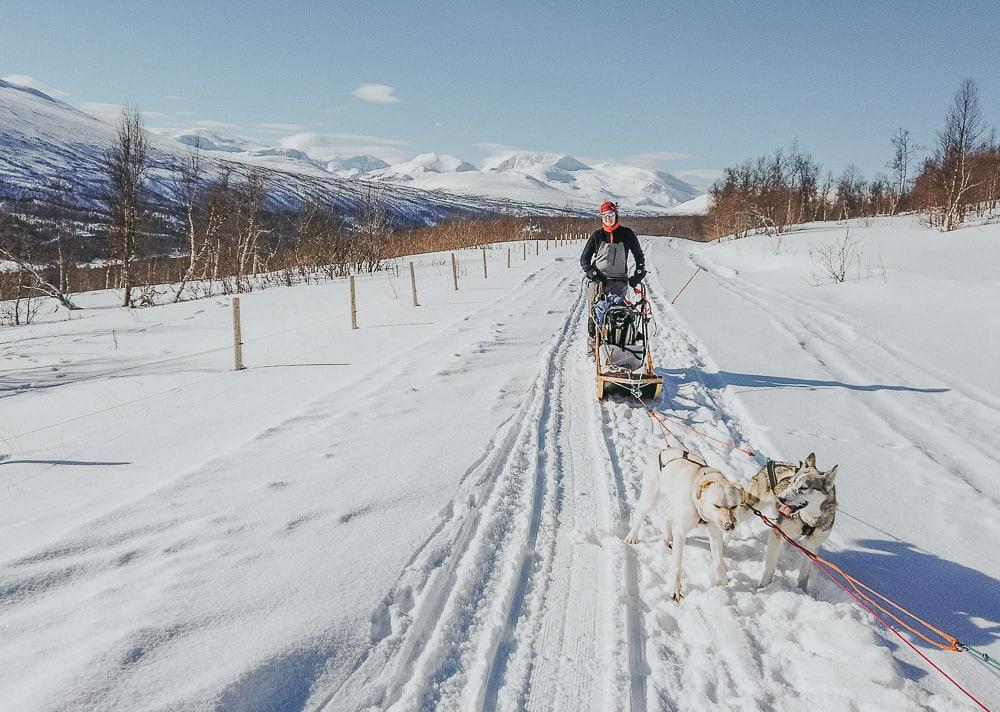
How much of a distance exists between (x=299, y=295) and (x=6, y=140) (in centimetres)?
16447

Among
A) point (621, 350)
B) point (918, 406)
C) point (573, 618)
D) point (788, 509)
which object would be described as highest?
point (621, 350)

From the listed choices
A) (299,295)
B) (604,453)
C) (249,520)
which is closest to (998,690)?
(604,453)

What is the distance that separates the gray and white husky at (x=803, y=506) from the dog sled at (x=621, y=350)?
329cm

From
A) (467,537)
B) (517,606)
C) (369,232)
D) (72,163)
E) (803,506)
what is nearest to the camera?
(803,506)

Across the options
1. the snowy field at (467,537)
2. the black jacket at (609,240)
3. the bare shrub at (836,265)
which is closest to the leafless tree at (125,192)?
the snowy field at (467,537)

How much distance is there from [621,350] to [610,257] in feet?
4.93

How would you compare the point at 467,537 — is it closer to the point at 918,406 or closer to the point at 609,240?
the point at 609,240

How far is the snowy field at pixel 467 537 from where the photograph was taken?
2.54m

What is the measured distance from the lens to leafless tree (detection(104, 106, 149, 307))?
19969 mm

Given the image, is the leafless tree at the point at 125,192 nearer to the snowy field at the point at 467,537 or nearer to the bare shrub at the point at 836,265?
the snowy field at the point at 467,537

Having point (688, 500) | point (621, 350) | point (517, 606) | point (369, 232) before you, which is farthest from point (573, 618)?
point (369, 232)

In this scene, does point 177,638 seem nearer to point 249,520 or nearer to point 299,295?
point 249,520

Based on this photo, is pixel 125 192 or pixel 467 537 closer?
pixel 467 537

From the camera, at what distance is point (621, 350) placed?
22.3 feet
